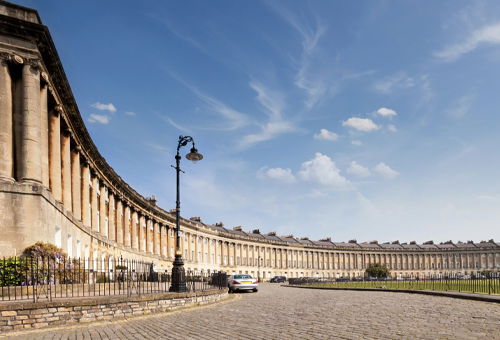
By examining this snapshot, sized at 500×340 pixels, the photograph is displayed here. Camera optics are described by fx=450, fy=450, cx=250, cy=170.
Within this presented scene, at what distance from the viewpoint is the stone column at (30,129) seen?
68.5ft

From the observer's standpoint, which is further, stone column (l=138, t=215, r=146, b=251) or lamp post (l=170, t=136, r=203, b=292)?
stone column (l=138, t=215, r=146, b=251)

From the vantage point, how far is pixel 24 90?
848 inches

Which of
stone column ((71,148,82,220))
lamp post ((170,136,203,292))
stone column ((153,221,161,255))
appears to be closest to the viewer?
lamp post ((170,136,203,292))

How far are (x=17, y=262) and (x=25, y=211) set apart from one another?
138 inches

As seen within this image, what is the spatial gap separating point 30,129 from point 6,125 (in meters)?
1.01

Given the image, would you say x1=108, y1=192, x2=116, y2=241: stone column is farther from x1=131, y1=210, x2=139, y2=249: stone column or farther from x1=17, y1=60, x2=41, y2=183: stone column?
x1=17, y1=60, x2=41, y2=183: stone column

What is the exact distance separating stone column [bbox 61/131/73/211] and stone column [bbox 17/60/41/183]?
22.7 ft

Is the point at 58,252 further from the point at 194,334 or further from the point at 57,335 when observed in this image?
the point at 194,334

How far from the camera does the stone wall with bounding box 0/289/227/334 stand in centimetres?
1155

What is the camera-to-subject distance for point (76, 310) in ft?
42.3

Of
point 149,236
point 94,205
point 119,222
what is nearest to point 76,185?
point 94,205

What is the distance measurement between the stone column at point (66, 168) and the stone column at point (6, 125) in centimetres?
744

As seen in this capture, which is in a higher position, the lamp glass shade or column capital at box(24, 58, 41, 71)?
column capital at box(24, 58, 41, 71)

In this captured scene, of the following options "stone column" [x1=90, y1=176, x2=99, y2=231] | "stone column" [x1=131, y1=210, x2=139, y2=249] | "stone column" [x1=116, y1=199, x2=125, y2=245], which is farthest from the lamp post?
"stone column" [x1=131, y1=210, x2=139, y2=249]
